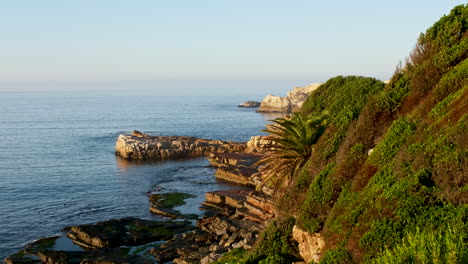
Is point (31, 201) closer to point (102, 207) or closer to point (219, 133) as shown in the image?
point (102, 207)

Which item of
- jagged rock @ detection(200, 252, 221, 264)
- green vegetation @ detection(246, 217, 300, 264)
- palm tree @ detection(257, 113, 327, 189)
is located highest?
palm tree @ detection(257, 113, 327, 189)

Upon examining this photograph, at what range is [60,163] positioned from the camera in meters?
→ 82.8

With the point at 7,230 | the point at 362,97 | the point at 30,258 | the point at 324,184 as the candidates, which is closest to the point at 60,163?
the point at 7,230

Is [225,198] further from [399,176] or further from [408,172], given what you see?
[408,172]

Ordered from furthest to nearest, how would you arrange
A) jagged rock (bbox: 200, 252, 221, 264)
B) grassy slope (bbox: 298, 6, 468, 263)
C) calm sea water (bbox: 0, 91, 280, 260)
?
calm sea water (bbox: 0, 91, 280, 260) < jagged rock (bbox: 200, 252, 221, 264) < grassy slope (bbox: 298, 6, 468, 263)

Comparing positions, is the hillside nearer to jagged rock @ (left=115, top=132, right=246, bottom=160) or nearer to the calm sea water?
the calm sea water

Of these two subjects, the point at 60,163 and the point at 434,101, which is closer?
the point at 434,101

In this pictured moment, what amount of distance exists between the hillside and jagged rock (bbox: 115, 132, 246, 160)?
6505 centimetres

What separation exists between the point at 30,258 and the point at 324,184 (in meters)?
28.0

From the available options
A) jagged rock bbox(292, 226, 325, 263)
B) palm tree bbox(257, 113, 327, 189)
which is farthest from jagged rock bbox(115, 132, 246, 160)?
jagged rock bbox(292, 226, 325, 263)

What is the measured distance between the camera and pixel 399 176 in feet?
48.2

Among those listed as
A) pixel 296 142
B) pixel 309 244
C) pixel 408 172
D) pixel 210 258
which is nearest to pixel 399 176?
pixel 408 172

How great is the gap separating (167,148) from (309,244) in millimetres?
73929

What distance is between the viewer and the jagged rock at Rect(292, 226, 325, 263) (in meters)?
17.0
